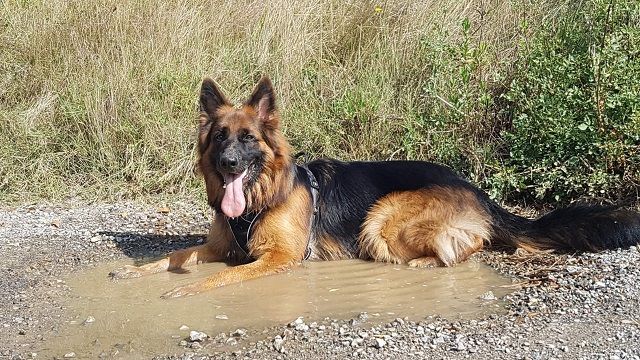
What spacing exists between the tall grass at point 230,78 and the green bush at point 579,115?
43 cm

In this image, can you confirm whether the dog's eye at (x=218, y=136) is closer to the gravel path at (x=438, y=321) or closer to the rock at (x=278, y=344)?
the gravel path at (x=438, y=321)

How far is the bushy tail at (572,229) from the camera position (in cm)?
639

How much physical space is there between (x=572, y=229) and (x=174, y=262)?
3375 millimetres

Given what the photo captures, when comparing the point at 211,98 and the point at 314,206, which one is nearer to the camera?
the point at 211,98

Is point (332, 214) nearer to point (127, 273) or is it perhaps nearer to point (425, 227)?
point (425, 227)

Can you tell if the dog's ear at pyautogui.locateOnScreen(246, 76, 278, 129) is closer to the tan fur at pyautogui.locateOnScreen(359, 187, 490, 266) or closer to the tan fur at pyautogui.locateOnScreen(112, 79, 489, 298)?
the tan fur at pyautogui.locateOnScreen(112, 79, 489, 298)

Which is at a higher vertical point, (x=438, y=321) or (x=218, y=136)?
(x=218, y=136)

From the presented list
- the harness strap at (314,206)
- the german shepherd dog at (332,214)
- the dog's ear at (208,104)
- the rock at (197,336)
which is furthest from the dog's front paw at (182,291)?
the dog's ear at (208,104)

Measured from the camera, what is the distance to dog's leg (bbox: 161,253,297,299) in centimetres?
598

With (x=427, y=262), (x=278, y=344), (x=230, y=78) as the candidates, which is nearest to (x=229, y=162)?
(x=427, y=262)

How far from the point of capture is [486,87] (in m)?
8.71

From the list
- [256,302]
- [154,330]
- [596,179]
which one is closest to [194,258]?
[256,302]

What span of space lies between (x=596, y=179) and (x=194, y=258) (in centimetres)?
383

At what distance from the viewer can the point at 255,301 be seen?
19.1ft
